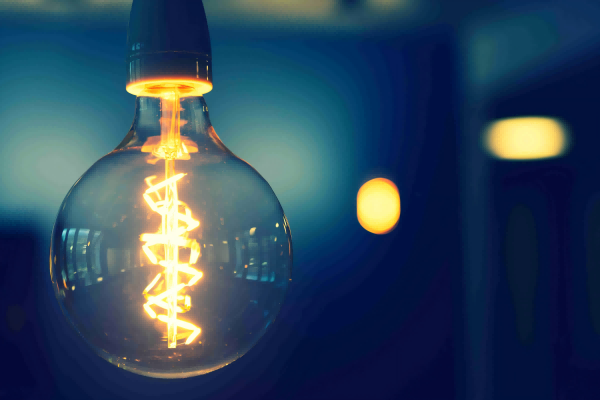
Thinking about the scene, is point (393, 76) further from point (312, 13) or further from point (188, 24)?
point (188, 24)

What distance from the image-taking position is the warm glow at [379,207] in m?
1.04

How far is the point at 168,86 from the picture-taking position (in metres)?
0.35

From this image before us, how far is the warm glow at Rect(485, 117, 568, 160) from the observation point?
979 millimetres

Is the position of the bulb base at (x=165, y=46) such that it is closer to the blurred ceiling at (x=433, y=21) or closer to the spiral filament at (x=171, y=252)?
the spiral filament at (x=171, y=252)

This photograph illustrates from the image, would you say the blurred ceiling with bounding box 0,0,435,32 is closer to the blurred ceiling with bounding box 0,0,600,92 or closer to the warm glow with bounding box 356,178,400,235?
the blurred ceiling with bounding box 0,0,600,92

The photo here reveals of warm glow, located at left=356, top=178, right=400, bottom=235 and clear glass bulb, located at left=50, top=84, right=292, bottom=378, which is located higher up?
warm glow, located at left=356, top=178, right=400, bottom=235

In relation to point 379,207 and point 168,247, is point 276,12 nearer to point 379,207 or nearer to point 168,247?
point 379,207

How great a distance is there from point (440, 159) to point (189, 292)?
0.88 meters

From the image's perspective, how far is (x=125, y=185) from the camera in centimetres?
31

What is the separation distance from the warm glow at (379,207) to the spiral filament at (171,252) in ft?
2.46

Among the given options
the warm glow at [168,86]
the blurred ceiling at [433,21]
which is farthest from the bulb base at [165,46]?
the blurred ceiling at [433,21]

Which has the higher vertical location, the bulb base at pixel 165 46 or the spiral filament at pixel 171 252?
the bulb base at pixel 165 46

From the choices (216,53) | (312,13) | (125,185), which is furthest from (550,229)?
(125,185)

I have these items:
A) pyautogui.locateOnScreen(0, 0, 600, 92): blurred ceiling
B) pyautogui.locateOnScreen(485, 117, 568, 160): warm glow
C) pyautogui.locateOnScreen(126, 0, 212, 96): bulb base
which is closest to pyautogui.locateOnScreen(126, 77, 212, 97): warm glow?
pyautogui.locateOnScreen(126, 0, 212, 96): bulb base
